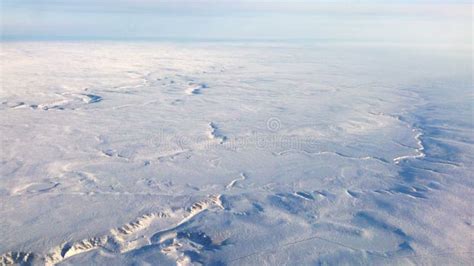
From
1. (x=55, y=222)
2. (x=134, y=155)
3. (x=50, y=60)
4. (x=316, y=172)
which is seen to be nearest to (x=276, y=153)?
(x=316, y=172)

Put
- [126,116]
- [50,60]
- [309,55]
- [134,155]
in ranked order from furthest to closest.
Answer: [309,55]
[50,60]
[126,116]
[134,155]

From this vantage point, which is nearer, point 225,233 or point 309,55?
point 225,233

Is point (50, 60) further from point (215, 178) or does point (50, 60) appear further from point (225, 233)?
point (225, 233)

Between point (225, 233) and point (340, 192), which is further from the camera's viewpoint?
point (340, 192)

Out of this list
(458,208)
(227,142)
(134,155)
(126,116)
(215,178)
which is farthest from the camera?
(126,116)

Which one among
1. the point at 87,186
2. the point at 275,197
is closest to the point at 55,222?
the point at 87,186

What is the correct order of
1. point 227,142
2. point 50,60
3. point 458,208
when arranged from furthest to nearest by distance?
point 50,60
point 227,142
point 458,208

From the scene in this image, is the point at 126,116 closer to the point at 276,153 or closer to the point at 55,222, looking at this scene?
the point at 276,153
